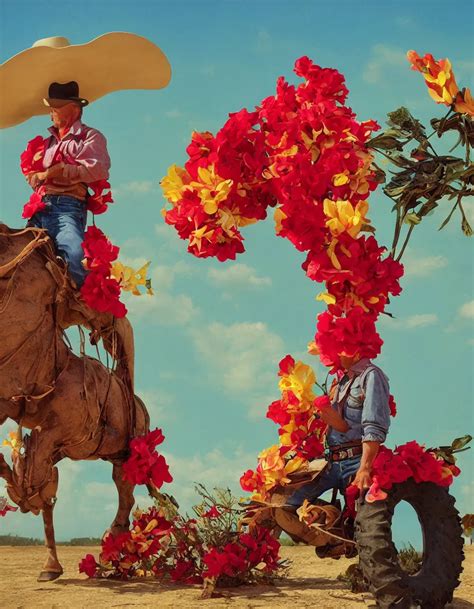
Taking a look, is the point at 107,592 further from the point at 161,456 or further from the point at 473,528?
the point at 473,528

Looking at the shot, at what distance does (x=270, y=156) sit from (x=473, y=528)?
291cm

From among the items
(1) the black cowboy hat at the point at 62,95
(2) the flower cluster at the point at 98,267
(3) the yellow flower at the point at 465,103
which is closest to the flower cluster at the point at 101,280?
(2) the flower cluster at the point at 98,267

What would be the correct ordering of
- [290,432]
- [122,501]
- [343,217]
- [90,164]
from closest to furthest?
[343,217], [290,432], [90,164], [122,501]

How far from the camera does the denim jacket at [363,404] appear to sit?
17.4ft

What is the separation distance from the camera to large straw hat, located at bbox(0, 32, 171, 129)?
24.5ft

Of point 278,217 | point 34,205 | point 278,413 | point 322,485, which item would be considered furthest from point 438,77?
point 34,205

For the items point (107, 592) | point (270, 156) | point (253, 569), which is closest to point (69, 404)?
point (107, 592)

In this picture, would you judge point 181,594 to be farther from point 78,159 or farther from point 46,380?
point 78,159

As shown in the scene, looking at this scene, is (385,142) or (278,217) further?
(278,217)

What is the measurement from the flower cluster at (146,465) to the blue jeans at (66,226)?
160 centimetres

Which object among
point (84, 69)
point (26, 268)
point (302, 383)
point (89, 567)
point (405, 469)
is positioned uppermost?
point (84, 69)

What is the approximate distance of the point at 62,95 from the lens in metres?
7.67

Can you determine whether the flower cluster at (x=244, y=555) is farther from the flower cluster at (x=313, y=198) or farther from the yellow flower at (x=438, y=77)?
the yellow flower at (x=438, y=77)

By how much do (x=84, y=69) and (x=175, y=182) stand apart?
114 inches
